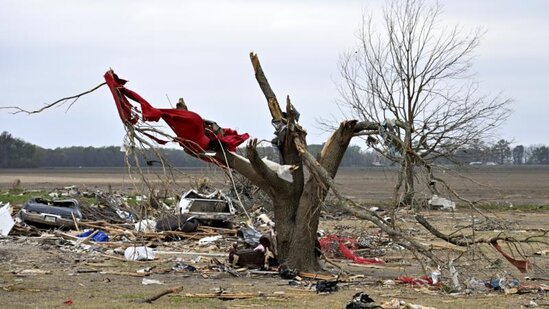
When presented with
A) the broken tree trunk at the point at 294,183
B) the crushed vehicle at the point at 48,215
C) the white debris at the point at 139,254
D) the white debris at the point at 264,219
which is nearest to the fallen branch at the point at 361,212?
the broken tree trunk at the point at 294,183

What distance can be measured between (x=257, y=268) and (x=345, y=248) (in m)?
3.48

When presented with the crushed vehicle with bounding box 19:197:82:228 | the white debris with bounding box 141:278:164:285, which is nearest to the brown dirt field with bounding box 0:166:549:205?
the white debris with bounding box 141:278:164:285

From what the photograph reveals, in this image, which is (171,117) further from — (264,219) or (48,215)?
(264,219)

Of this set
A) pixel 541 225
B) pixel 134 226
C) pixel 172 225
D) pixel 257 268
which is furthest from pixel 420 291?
pixel 541 225

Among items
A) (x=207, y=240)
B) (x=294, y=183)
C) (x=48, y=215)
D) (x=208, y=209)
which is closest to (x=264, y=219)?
(x=208, y=209)

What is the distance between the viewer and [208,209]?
2466 cm

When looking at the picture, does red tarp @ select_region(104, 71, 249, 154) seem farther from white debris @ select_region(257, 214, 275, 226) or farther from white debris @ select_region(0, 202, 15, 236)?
white debris @ select_region(257, 214, 275, 226)

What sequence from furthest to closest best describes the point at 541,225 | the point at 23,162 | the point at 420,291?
the point at 23,162, the point at 541,225, the point at 420,291

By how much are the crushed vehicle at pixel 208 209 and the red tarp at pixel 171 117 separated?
960 centimetres

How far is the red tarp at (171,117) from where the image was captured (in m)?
13.8

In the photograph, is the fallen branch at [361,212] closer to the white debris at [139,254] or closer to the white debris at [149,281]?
the white debris at [149,281]

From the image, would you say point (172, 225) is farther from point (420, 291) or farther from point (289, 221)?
point (420, 291)

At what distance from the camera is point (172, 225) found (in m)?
22.3

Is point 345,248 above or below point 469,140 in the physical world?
below
